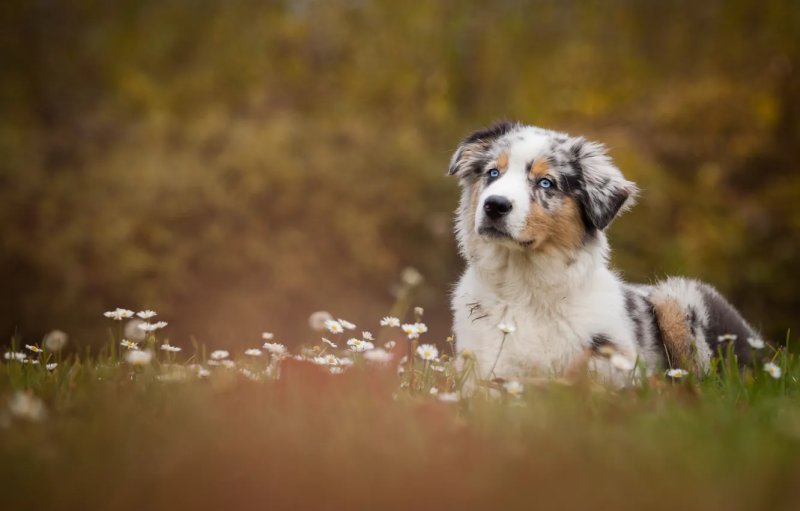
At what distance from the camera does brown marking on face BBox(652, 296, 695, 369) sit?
183 inches

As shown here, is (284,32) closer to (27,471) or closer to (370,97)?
(370,97)

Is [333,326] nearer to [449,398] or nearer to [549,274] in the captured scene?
[449,398]

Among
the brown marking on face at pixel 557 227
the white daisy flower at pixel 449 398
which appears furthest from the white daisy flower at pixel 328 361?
the brown marking on face at pixel 557 227

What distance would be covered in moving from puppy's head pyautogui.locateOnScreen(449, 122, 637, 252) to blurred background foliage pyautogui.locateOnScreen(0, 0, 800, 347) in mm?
4482

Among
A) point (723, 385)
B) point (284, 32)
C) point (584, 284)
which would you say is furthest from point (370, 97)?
point (723, 385)

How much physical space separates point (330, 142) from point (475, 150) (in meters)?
5.21

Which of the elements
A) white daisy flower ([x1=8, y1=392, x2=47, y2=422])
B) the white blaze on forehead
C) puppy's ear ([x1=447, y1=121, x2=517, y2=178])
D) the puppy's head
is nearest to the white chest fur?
the puppy's head

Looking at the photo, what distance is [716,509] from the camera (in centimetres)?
209

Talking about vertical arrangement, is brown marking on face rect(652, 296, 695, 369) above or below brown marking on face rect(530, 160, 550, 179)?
below

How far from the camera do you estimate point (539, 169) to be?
14.4 feet

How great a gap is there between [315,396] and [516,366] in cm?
153

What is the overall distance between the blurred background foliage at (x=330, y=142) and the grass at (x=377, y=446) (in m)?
5.58

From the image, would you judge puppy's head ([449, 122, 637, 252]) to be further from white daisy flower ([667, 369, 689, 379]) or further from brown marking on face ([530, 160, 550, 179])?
A: white daisy flower ([667, 369, 689, 379])

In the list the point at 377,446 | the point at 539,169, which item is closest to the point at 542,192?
the point at 539,169
